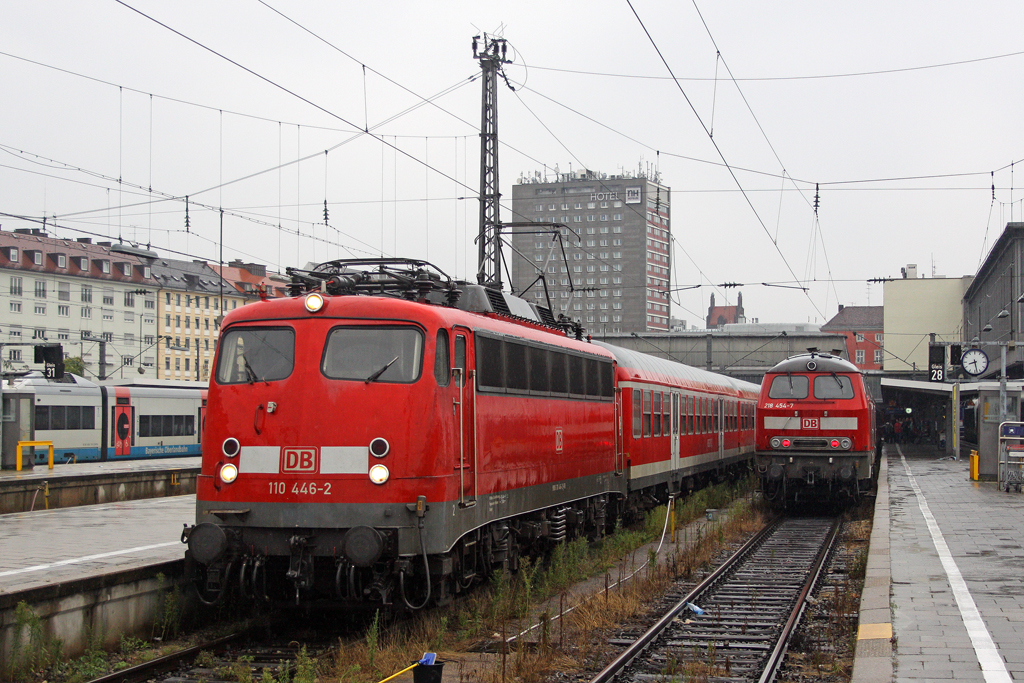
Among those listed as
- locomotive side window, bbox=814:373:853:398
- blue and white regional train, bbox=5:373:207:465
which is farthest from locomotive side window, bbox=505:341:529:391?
blue and white regional train, bbox=5:373:207:465

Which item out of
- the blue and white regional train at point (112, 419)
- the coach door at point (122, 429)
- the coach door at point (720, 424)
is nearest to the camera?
the coach door at point (720, 424)

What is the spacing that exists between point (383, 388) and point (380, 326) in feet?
2.09

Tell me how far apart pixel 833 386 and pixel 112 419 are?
82.0 ft

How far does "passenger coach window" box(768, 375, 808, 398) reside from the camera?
72.3ft

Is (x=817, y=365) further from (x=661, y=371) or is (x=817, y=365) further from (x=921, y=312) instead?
(x=921, y=312)

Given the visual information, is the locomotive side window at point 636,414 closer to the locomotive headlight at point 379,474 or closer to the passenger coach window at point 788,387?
the passenger coach window at point 788,387

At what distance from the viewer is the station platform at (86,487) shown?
61.1ft

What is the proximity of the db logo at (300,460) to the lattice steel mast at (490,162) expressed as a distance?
11.5 meters

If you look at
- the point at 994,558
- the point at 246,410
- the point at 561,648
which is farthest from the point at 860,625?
the point at 246,410

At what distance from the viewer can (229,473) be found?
961 centimetres

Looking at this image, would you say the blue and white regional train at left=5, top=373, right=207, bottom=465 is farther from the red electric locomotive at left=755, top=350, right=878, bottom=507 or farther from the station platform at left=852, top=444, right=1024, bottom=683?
the station platform at left=852, top=444, right=1024, bottom=683

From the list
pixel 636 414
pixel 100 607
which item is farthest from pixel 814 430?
pixel 100 607

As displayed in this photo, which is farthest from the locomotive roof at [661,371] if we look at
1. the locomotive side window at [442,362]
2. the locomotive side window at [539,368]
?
the locomotive side window at [442,362]

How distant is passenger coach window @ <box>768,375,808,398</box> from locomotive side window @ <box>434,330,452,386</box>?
1375 centimetres
